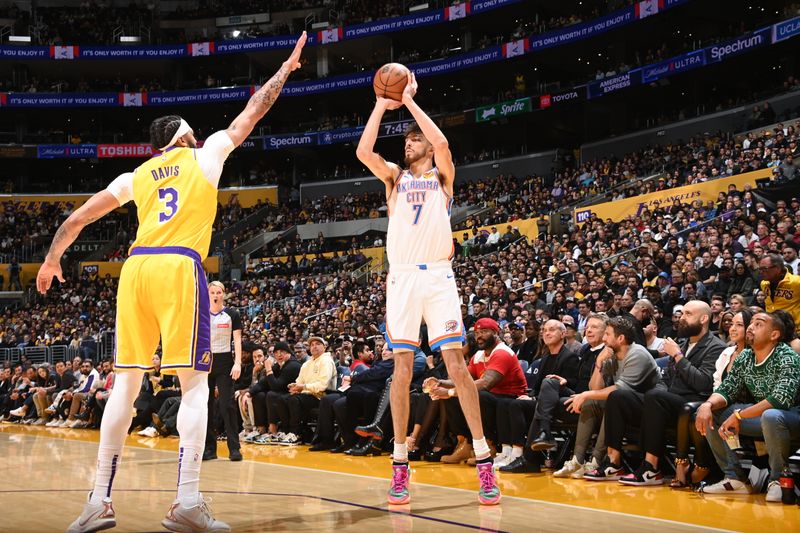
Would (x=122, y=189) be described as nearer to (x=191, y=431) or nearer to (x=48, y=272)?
(x=48, y=272)

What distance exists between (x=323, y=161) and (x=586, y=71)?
1321cm

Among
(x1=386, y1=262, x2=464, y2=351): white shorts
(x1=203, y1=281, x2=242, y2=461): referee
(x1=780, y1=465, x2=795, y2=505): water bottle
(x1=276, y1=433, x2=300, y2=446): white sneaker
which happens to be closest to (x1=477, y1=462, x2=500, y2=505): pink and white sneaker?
(x1=386, y1=262, x2=464, y2=351): white shorts

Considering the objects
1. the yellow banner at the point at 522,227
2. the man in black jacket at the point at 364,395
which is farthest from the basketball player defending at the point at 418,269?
the yellow banner at the point at 522,227

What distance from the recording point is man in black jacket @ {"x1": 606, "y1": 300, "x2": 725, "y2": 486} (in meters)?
6.07

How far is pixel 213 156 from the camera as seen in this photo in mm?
4527

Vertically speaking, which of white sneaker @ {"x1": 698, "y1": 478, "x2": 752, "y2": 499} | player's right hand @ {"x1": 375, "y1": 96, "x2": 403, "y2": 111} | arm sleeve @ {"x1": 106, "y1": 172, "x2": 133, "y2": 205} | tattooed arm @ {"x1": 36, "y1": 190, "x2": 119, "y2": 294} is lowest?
white sneaker @ {"x1": 698, "y1": 478, "x2": 752, "y2": 499}

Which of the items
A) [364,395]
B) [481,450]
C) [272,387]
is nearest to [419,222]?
[481,450]

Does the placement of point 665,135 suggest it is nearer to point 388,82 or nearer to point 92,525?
point 388,82

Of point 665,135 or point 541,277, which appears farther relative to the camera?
point 665,135

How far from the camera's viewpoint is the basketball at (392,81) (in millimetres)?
5473

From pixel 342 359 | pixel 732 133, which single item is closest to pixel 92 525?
pixel 342 359

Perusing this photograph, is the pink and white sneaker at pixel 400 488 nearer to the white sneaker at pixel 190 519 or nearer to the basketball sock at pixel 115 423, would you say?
the white sneaker at pixel 190 519

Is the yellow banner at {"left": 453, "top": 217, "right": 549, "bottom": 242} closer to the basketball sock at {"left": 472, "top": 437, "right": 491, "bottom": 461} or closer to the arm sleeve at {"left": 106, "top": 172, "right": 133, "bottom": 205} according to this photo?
the basketball sock at {"left": 472, "top": 437, "right": 491, "bottom": 461}

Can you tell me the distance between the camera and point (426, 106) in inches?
1524
